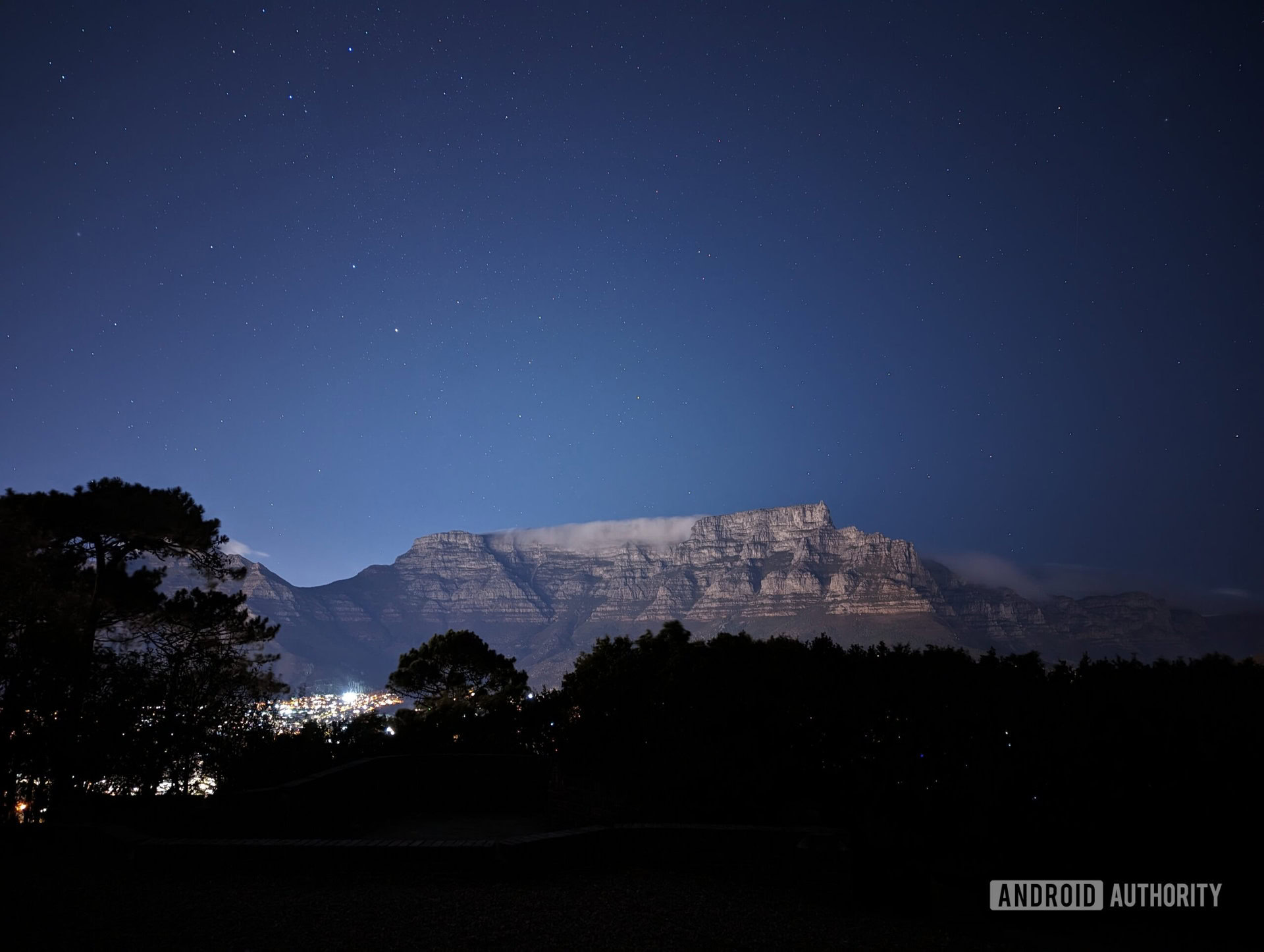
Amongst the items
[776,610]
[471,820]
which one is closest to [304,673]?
[776,610]

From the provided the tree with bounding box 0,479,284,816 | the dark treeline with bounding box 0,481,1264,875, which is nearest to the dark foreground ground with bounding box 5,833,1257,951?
the dark treeline with bounding box 0,481,1264,875

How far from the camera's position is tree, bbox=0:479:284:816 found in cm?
1218

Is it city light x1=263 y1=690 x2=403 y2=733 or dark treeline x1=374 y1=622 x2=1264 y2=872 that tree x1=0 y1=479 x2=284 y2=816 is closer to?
city light x1=263 y1=690 x2=403 y2=733

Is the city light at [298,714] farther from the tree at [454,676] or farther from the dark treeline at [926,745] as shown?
the dark treeline at [926,745]

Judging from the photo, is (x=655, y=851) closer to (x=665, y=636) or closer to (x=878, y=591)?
(x=665, y=636)

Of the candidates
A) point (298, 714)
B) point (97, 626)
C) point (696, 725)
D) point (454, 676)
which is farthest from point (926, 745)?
point (454, 676)

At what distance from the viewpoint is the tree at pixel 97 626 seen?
12180 millimetres

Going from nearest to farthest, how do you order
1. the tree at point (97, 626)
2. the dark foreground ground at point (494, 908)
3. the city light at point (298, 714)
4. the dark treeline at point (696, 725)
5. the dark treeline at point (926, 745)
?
the dark foreground ground at point (494, 908) → the dark treeline at point (926, 745) → the dark treeline at point (696, 725) → the tree at point (97, 626) → the city light at point (298, 714)

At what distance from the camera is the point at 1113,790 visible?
7164 mm

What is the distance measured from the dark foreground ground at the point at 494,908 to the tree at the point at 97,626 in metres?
4.83

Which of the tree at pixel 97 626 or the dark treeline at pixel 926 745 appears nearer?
the dark treeline at pixel 926 745

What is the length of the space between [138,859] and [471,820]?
5730 millimetres

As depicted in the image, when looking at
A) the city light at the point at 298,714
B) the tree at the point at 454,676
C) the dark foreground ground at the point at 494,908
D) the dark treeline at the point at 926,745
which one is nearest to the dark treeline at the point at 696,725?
the dark treeline at the point at 926,745

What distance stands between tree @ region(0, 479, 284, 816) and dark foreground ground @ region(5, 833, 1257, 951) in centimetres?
483
